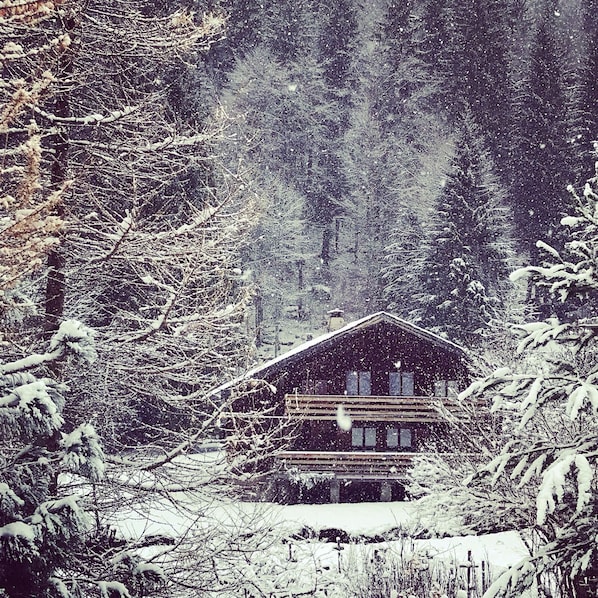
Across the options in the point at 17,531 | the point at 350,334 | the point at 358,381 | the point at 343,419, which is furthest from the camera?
the point at 358,381

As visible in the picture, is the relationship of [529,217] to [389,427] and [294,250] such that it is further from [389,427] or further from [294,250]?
[389,427]

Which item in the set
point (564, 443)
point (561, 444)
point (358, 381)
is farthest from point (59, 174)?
point (358, 381)

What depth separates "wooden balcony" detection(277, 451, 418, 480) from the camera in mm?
27766

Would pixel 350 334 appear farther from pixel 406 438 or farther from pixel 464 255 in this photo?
pixel 464 255

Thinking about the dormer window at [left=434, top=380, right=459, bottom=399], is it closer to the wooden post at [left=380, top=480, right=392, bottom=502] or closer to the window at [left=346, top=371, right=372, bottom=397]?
the window at [left=346, top=371, right=372, bottom=397]

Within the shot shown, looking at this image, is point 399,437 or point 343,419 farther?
point 399,437

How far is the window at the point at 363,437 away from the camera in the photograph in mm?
29312

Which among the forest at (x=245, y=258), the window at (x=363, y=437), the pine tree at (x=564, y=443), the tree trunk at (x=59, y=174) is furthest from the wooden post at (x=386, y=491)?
the tree trunk at (x=59, y=174)

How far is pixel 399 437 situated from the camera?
1179 inches

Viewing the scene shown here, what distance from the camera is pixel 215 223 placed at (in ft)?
27.5

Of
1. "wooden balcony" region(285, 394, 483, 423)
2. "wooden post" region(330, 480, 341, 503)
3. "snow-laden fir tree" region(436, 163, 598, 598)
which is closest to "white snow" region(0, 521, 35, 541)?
"snow-laden fir tree" region(436, 163, 598, 598)

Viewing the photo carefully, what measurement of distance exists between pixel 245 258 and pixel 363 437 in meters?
25.9

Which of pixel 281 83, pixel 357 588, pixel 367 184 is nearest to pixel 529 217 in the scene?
pixel 367 184

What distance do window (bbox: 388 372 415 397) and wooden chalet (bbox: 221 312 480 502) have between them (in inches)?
1.5
